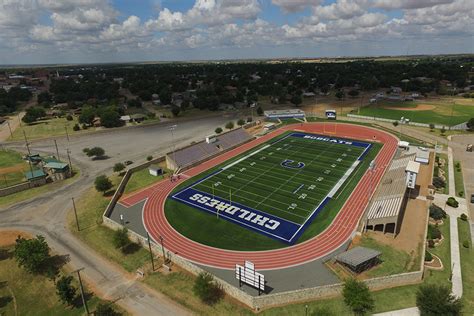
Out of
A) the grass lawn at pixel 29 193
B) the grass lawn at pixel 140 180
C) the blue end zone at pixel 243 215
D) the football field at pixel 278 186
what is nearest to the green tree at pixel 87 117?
the grass lawn at pixel 29 193

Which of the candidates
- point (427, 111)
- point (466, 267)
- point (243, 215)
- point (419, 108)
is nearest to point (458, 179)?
point (466, 267)

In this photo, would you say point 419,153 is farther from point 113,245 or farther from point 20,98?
point 20,98

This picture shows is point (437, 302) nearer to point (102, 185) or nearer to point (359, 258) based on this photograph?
point (359, 258)

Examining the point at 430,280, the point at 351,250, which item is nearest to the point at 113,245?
the point at 351,250

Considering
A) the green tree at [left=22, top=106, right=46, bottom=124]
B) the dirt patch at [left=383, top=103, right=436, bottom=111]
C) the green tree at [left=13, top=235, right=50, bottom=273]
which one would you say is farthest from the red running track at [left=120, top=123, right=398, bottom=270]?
the green tree at [left=22, top=106, right=46, bottom=124]

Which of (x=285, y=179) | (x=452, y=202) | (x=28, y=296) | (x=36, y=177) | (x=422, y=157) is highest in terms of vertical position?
(x=422, y=157)

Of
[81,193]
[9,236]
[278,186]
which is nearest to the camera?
[9,236]

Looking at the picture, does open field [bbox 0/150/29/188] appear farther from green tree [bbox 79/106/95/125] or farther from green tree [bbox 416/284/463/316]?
green tree [bbox 416/284/463/316]

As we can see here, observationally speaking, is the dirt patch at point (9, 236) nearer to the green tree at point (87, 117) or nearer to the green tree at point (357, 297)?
the green tree at point (357, 297)
